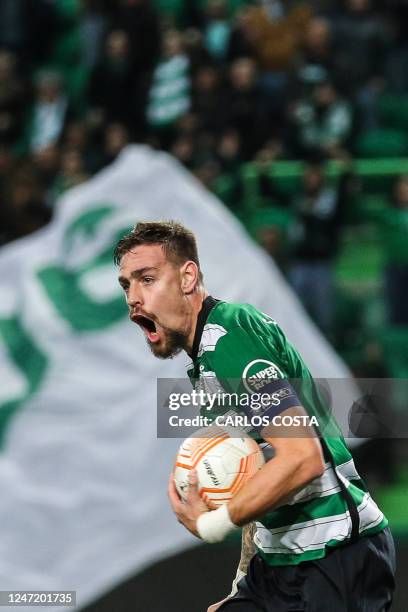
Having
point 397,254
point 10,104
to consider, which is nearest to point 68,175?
point 10,104

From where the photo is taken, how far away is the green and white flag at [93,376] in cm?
549

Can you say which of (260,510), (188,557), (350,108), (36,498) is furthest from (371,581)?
(350,108)

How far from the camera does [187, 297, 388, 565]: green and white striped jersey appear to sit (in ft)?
8.73

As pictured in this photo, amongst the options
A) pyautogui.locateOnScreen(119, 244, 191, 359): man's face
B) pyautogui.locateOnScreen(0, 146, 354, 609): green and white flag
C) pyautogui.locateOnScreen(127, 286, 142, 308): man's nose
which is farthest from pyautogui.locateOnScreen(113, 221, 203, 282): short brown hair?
pyautogui.locateOnScreen(0, 146, 354, 609): green and white flag

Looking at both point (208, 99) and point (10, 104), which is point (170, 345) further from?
point (10, 104)

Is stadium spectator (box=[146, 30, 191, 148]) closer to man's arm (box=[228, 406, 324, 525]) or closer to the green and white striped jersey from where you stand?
the green and white striped jersey

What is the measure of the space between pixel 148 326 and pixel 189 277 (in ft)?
0.54

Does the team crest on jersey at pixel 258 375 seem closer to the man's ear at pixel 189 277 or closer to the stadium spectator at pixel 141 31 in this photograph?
the man's ear at pixel 189 277

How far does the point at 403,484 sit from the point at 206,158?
3.12m

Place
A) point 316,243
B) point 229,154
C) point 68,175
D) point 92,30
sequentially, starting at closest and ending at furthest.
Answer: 1. point 316,243
2. point 229,154
3. point 68,175
4. point 92,30

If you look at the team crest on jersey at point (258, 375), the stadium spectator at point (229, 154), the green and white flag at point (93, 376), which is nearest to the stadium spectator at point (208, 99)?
the stadium spectator at point (229, 154)

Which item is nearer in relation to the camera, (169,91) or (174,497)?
(174,497)

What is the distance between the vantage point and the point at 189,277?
284cm

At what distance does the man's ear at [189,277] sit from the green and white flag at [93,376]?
2.87 meters
